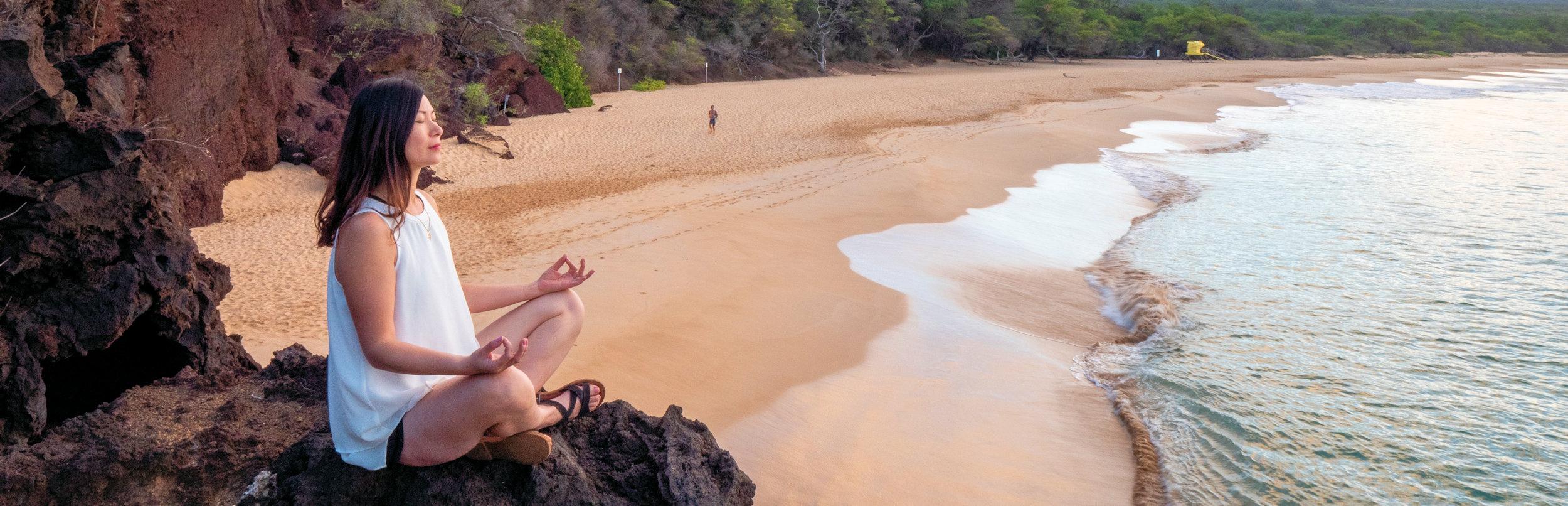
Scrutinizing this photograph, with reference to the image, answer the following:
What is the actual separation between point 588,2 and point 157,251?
75.9 ft

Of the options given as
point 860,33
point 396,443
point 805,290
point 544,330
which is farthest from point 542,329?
point 860,33

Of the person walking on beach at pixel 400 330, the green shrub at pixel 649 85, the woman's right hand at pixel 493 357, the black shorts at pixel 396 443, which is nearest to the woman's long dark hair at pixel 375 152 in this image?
the person walking on beach at pixel 400 330

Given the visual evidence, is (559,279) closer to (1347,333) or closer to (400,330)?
(400,330)

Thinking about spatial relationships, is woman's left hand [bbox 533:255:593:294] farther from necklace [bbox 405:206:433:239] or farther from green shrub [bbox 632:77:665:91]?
green shrub [bbox 632:77:665:91]

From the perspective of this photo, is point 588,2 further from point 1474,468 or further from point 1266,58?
point 1266,58

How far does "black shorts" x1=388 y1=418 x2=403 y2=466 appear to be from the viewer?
2393mm

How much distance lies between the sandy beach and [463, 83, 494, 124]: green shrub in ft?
1.56

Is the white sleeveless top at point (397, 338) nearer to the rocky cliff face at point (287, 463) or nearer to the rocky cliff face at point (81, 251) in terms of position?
the rocky cliff face at point (287, 463)

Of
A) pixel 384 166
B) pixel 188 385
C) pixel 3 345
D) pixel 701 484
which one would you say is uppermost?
pixel 384 166

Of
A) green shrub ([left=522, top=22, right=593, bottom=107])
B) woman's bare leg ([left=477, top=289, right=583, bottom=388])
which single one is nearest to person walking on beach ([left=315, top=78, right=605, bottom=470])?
woman's bare leg ([left=477, top=289, right=583, bottom=388])

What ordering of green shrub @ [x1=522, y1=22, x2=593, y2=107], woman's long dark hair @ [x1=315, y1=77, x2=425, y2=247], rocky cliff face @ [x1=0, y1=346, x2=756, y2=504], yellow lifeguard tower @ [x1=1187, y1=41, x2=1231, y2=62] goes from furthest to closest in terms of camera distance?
yellow lifeguard tower @ [x1=1187, y1=41, x2=1231, y2=62] → green shrub @ [x1=522, y1=22, x2=593, y2=107] → rocky cliff face @ [x1=0, y1=346, x2=756, y2=504] → woman's long dark hair @ [x1=315, y1=77, x2=425, y2=247]

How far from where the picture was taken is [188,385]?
305 centimetres

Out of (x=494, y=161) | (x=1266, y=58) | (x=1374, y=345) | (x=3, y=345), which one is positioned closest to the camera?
(x=3, y=345)

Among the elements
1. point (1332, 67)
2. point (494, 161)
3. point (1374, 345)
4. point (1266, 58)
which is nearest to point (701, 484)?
point (1374, 345)
